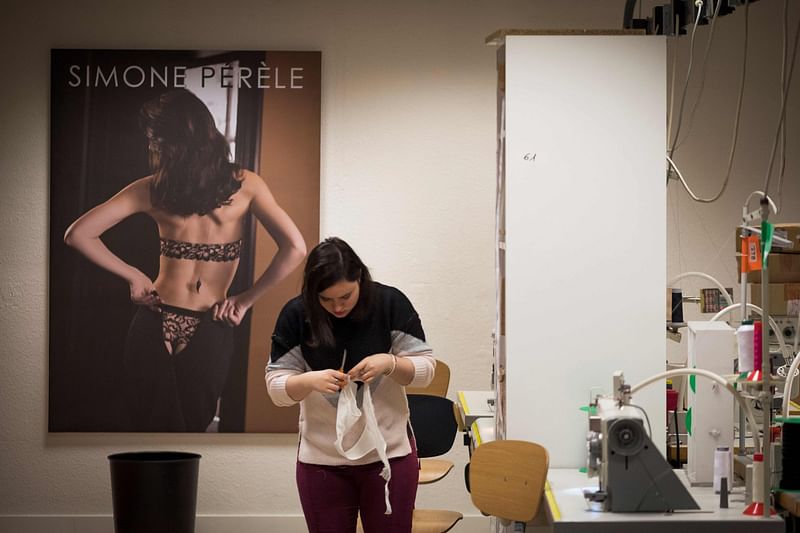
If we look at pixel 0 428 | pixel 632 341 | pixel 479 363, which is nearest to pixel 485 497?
pixel 632 341

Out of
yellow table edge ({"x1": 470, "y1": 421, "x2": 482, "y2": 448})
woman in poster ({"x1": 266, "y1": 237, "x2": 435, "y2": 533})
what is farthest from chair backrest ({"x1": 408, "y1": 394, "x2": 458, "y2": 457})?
woman in poster ({"x1": 266, "y1": 237, "x2": 435, "y2": 533})

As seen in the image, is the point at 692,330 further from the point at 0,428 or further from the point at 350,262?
the point at 0,428

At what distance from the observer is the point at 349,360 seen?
3166 mm

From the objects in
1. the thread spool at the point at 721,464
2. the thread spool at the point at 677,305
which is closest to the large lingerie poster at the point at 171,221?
the thread spool at the point at 677,305

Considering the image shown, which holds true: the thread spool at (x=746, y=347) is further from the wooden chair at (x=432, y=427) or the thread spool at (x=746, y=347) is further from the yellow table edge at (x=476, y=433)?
the wooden chair at (x=432, y=427)

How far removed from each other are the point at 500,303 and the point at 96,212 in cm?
256

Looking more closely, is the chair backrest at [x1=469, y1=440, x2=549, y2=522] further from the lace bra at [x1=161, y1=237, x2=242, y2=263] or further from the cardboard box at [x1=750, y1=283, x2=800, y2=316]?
the lace bra at [x1=161, y1=237, x2=242, y2=263]

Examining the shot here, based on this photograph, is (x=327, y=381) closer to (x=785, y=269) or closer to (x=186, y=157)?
(x=785, y=269)

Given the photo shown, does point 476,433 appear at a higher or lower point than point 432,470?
higher

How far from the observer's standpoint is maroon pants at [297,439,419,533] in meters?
3.14

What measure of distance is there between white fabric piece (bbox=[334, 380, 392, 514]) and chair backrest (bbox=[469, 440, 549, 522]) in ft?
1.52

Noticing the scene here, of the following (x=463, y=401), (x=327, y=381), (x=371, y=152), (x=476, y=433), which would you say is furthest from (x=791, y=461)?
(x=371, y=152)

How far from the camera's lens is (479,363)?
5570mm

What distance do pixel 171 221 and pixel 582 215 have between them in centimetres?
257
